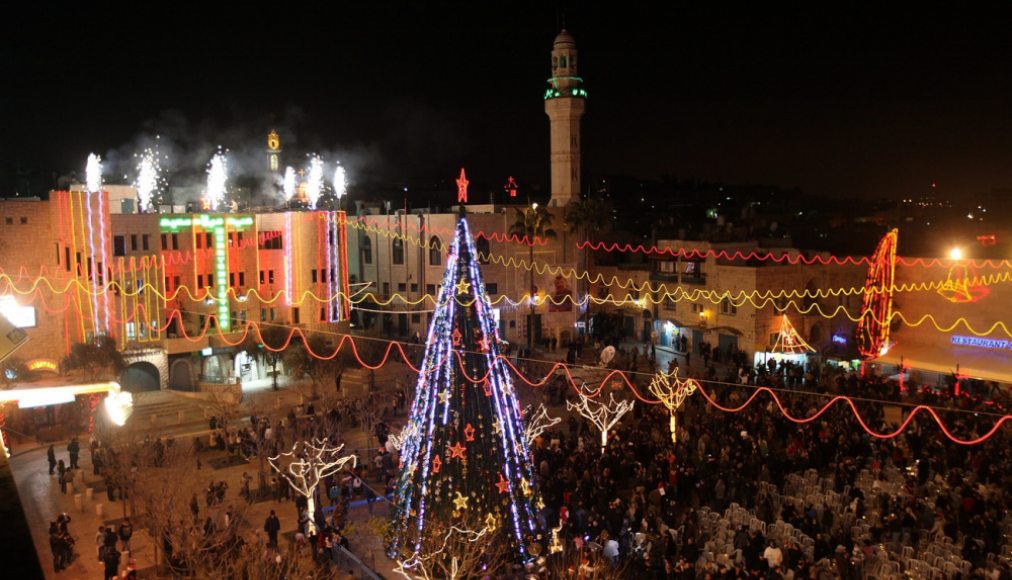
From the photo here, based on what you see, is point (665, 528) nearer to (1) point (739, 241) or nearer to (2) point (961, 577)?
(2) point (961, 577)

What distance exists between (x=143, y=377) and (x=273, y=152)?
2784 centimetres

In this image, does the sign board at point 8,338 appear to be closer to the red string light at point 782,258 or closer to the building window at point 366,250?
the red string light at point 782,258

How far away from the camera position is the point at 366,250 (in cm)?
4556

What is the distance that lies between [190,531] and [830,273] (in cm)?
2958

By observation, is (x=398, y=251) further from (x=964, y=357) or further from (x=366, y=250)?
(x=964, y=357)

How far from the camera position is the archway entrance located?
104 feet

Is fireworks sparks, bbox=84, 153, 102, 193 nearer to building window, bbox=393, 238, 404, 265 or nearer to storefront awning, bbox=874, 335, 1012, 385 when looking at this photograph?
building window, bbox=393, 238, 404, 265

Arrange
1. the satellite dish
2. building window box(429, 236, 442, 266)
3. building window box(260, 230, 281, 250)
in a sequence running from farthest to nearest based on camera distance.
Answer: building window box(429, 236, 442, 266) → building window box(260, 230, 281, 250) → the satellite dish

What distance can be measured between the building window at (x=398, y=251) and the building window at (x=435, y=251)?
192 centimetres

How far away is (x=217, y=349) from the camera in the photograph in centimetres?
3369

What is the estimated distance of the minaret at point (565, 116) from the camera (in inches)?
1805

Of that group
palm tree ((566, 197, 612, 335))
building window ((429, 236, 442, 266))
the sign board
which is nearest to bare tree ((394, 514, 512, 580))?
the sign board

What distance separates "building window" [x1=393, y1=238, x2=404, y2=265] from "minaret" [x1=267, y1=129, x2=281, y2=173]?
16.3 m

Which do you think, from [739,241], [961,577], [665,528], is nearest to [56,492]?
[665,528]
